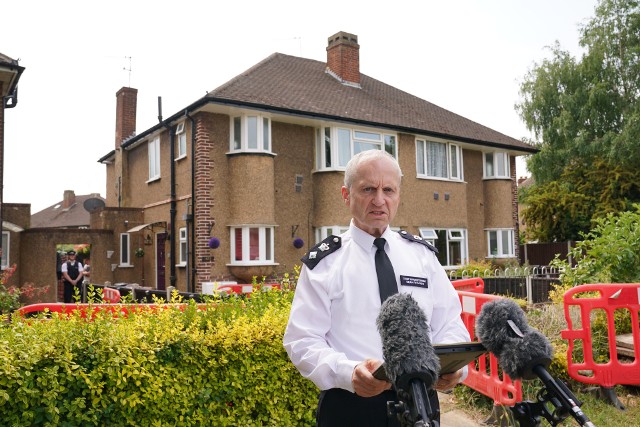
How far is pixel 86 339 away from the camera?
3.88 metres

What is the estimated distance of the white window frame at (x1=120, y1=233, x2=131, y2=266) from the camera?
20839 mm

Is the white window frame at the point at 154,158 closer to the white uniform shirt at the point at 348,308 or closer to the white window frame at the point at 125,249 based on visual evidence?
the white window frame at the point at 125,249

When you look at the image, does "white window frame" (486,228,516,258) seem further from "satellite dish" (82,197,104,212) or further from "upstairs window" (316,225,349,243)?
"satellite dish" (82,197,104,212)

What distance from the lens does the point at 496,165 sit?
23422mm

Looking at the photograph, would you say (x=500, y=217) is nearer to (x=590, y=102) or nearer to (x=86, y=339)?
(x=590, y=102)

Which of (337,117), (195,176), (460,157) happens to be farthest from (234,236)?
(460,157)

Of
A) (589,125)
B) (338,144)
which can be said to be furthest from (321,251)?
(589,125)

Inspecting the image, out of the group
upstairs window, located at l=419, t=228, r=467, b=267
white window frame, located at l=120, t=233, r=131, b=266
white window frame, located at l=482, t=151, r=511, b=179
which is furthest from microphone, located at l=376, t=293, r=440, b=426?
white window frame, located at l=482, t=151, r=511, b=179

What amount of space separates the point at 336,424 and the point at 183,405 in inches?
86.8

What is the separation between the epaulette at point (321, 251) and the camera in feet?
7.64

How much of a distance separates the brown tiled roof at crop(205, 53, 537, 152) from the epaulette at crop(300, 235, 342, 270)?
14295 millimetres

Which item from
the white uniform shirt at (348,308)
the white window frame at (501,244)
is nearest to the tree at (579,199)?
the white window frame at (501,244)

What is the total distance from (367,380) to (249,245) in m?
15.4

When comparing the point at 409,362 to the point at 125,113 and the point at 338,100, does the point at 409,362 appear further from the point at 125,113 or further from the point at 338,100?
the point at 125,113
